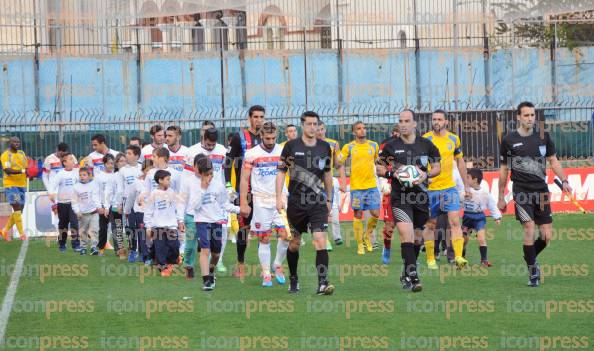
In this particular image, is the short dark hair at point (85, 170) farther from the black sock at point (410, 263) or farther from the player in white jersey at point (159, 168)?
the black sock at point (410, 263)

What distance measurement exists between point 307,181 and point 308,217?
414mm

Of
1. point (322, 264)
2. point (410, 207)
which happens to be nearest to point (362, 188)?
point (410, 207)

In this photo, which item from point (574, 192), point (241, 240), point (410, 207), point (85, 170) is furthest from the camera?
point (574, 192)

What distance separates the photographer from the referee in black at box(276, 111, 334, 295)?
41.5ft

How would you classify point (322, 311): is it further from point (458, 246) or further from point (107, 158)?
point (107, 158)

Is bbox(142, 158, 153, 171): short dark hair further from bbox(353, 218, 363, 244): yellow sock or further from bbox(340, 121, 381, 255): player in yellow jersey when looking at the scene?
bbox(353, 218, 363, 244): yellow sock

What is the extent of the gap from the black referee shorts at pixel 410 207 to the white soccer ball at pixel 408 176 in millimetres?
193

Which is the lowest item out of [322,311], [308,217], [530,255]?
[322,311]

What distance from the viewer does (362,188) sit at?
18.5 metres

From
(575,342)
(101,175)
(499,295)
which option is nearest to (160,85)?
(101,175)

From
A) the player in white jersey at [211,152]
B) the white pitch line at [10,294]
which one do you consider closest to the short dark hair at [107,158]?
the white pitch line at [10,294]

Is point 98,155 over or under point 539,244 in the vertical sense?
over

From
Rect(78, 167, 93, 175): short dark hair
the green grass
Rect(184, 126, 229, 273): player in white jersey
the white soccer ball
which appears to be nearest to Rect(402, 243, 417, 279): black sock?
the green grass

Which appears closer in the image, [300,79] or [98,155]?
[98,155]
